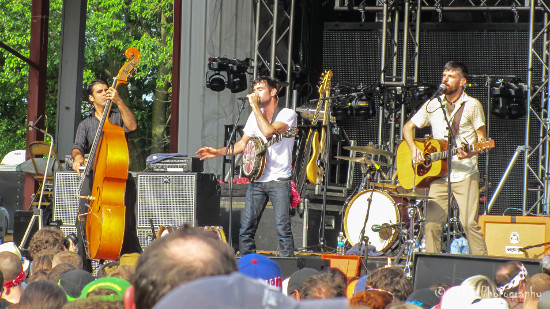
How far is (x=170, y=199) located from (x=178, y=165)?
394mm

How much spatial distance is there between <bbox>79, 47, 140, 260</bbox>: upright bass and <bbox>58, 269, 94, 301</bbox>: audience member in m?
3.18

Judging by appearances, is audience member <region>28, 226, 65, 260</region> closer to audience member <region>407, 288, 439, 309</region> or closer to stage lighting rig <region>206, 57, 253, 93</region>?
audience member <region>407, 288, 439, 309</region>

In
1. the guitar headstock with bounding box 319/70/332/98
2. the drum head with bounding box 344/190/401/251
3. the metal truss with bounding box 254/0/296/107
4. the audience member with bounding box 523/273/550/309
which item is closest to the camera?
the audience member with bounding box 523/273/550/309

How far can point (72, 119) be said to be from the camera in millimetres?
12586

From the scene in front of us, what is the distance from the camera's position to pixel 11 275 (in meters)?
4.64

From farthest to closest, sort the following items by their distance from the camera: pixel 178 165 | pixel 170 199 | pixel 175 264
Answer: pixel 178 165 < pixel 170 199 < pixel 175 264

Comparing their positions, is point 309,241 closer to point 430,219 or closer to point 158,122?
point 430,219

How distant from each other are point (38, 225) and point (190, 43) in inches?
179

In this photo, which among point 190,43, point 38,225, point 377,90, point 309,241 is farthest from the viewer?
point 190,43

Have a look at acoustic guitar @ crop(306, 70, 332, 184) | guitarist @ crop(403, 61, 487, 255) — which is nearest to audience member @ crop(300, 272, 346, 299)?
guitarist @ crop(403, 61, 487, 255)

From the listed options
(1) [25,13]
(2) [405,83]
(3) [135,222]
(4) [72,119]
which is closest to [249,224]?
(3) [135,222]

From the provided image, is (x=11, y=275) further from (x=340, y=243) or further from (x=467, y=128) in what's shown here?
(x=340, y=243)

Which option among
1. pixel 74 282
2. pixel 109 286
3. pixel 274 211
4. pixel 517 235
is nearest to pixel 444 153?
pixel 517 235

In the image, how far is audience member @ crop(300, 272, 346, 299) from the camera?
4.05 metres
